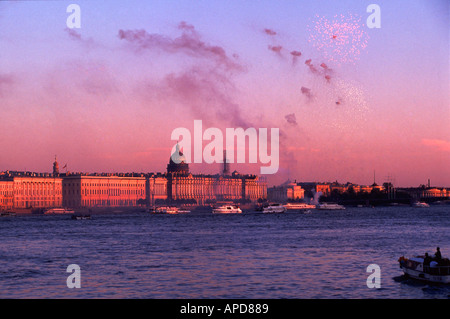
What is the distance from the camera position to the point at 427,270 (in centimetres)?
2391

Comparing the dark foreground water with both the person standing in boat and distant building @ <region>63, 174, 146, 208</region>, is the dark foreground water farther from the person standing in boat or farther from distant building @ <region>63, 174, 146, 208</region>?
distant building @ <region>63, 174, 146, 208</region>

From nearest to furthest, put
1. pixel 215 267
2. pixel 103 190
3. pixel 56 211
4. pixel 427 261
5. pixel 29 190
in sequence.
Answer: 1. pixel 427 261
2. pixel 215 267
3. pixel 56 211
4. pixel 29 190
5. pixel 103 190

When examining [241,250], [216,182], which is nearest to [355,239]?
[241,250]

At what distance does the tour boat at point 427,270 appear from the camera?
2345 centimetres

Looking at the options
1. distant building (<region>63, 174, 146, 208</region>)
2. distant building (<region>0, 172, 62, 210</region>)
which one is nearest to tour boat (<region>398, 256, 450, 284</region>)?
distant building (<region>0, 172, 62, 210</region>)

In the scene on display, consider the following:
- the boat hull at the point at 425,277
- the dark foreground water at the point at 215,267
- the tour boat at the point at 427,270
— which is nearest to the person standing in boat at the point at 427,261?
the tour boat at the point at 427,270

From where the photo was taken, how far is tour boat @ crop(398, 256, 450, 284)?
23.5m

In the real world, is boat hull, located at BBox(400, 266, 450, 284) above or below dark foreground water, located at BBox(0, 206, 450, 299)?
above

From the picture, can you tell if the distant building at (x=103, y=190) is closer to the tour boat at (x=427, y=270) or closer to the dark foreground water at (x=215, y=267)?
the dark foreground water at (x=215, y=267)

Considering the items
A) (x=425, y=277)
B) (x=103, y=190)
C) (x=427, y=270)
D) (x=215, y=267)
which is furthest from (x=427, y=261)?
(x=103, y=190)

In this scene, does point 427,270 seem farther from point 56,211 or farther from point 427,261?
point 56,211
